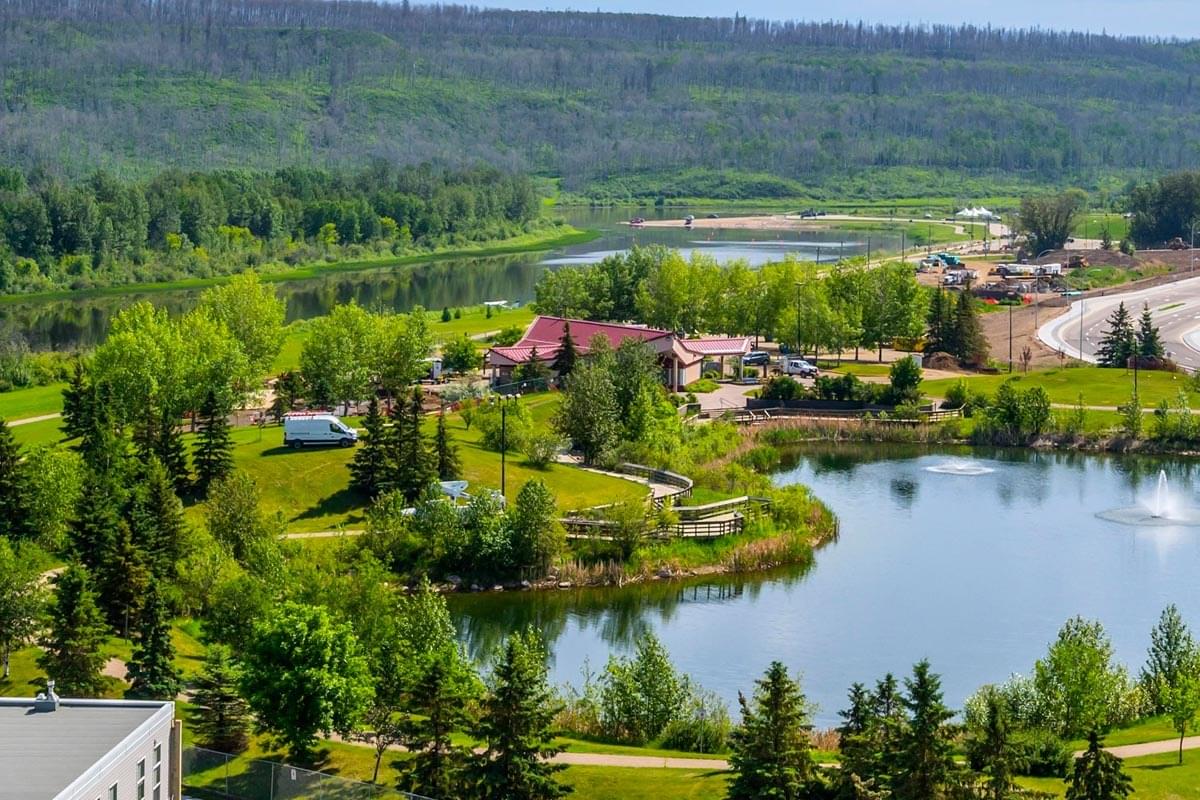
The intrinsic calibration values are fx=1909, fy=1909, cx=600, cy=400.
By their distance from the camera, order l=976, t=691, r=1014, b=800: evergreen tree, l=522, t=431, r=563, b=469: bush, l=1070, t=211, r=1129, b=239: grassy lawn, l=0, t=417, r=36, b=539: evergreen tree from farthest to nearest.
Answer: l=1070, t=211, r=1129, b=239: grassy lawn < l=522, t=431, r=563, b=469: bush < l=0, t=417, r=36, b=539: evergreen tree < l=976, t=691, r=1014, b=800: evergreen tree

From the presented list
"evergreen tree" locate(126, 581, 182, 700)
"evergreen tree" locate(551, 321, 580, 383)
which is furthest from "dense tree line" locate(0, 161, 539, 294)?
"evergreen tree" locate(126, 581, 182, 700)

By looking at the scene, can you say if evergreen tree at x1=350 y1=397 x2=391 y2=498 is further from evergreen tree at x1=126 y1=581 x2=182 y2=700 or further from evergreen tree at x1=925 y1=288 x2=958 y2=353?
evergreen tree at x1=925 y1=288 x2=958 y2=353

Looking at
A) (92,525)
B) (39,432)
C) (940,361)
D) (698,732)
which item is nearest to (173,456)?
(92,525)

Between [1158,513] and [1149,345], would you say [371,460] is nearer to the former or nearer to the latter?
[1158,513]

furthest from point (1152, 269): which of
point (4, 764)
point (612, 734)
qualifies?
point (4, 764)

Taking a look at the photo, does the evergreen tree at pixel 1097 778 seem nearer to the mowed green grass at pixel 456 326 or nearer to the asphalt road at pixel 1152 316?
the mowed green grass at pixel 456 326

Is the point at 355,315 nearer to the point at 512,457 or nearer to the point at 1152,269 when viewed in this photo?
the point at 512,457

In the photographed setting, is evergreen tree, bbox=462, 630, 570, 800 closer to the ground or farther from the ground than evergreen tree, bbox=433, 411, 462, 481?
farther from the ground
